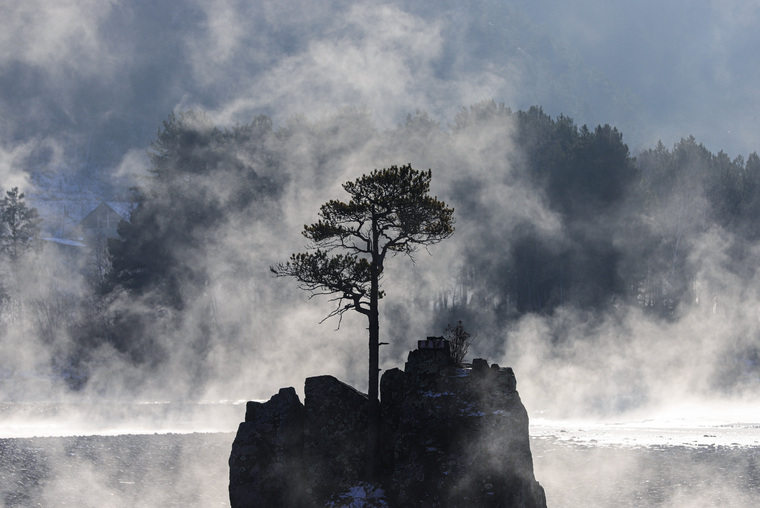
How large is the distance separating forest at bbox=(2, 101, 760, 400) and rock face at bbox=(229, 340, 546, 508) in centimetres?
7473

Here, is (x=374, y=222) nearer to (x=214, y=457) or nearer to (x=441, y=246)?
(x=214, y=457)

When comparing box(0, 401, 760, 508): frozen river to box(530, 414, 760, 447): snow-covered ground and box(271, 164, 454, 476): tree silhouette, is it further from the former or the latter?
box(271, 164, 454, 476): tree silhouette

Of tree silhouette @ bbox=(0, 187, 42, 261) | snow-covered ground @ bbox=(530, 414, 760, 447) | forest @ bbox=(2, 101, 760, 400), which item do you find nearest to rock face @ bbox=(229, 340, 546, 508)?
snow-covered ground @ bbox=(530, 414, 760, 447)

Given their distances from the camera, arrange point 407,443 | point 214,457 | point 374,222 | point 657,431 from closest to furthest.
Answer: point 407,443 → point 374,222 → point 214,457 → point 657,431

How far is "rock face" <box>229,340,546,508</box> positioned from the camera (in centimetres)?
3297

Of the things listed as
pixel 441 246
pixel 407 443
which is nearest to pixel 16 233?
pixel 441 246

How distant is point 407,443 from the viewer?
3425 centimetres

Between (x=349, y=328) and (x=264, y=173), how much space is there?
23.7 m

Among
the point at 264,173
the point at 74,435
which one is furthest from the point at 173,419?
the point at 264,173

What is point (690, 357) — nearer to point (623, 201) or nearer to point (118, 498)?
point (623, 201)

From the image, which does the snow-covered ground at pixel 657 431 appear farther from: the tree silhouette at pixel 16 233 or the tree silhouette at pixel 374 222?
the tree silhouette at pixel 16 233

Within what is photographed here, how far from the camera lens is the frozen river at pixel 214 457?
157 ft

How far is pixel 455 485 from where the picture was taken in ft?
107

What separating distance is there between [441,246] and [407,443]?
8310 centimetres
